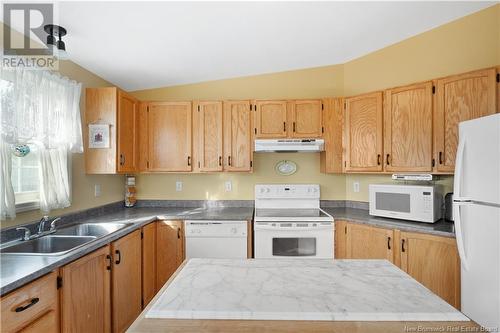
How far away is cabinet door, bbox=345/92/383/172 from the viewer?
96.7 inches

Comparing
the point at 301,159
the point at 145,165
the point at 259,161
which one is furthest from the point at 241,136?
the point at 145,165

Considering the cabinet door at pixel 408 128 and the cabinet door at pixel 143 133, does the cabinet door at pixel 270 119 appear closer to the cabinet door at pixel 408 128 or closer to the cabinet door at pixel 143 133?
the cabinet door at pixel 408 128

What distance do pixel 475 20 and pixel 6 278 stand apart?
143 inches

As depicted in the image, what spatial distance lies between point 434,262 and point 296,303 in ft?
5.66

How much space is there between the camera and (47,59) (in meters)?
1.93

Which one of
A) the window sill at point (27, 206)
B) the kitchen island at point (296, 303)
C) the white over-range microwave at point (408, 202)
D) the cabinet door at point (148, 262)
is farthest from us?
the cabinet door at point (148, 262)

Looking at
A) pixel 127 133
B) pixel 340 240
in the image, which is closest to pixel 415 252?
pixel 340 240

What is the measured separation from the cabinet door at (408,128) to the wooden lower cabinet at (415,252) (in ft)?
2.07

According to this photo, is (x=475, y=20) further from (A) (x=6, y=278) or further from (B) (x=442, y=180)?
(A) (x=6, y=278)

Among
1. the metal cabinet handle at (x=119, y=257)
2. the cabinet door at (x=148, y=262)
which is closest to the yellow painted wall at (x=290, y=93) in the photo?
the cabinet door at (x=148, y=262)

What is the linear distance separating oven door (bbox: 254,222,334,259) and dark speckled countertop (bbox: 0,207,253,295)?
250 mm

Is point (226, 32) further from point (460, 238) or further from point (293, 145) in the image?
point (460, 238)

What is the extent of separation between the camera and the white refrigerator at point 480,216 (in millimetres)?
1401

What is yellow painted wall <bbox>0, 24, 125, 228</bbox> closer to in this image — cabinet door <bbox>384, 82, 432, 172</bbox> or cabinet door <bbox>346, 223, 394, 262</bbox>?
cabinet door <bbox>346, 223, 394, 262</bbox>
